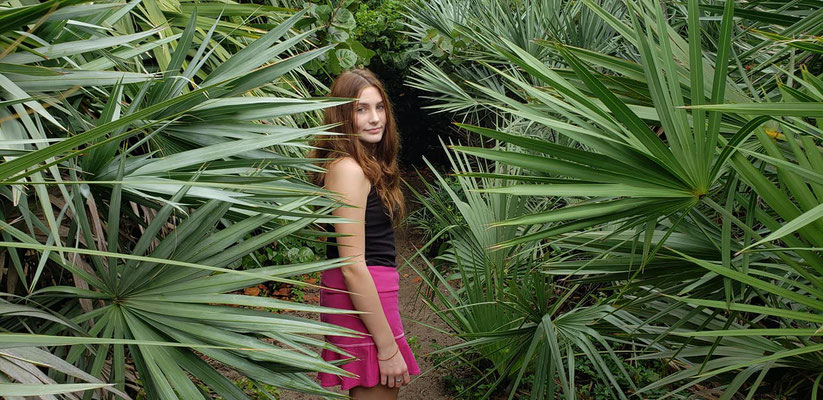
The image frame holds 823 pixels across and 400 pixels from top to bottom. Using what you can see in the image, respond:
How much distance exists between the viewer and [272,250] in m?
5.54

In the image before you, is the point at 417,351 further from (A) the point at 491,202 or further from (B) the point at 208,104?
(B) the point at 208,104

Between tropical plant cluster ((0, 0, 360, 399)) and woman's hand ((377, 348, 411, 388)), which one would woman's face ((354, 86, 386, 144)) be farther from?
woman's hand ((377, 348, 411, 388))

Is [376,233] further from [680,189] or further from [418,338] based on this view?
[418,338]

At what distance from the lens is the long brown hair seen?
249 cm

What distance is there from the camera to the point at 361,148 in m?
2.50

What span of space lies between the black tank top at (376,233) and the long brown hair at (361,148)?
3cm

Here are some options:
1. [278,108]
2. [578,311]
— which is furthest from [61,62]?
[578,311]

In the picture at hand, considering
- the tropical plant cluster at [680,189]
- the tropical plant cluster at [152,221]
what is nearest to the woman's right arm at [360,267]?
the tropical plant cluster at [152,221]

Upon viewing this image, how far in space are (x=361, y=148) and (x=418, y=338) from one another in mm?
2603

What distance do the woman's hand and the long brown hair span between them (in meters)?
0.48

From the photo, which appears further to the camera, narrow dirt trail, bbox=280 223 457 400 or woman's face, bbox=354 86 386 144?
narrow dirt trail, bbox=280 223 457 400

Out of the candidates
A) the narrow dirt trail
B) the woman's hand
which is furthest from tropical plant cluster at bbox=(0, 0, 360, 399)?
the narrow dirt trail

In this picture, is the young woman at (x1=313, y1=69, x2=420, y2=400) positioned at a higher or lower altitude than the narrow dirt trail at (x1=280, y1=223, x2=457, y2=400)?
higher

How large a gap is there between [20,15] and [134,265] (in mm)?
690
